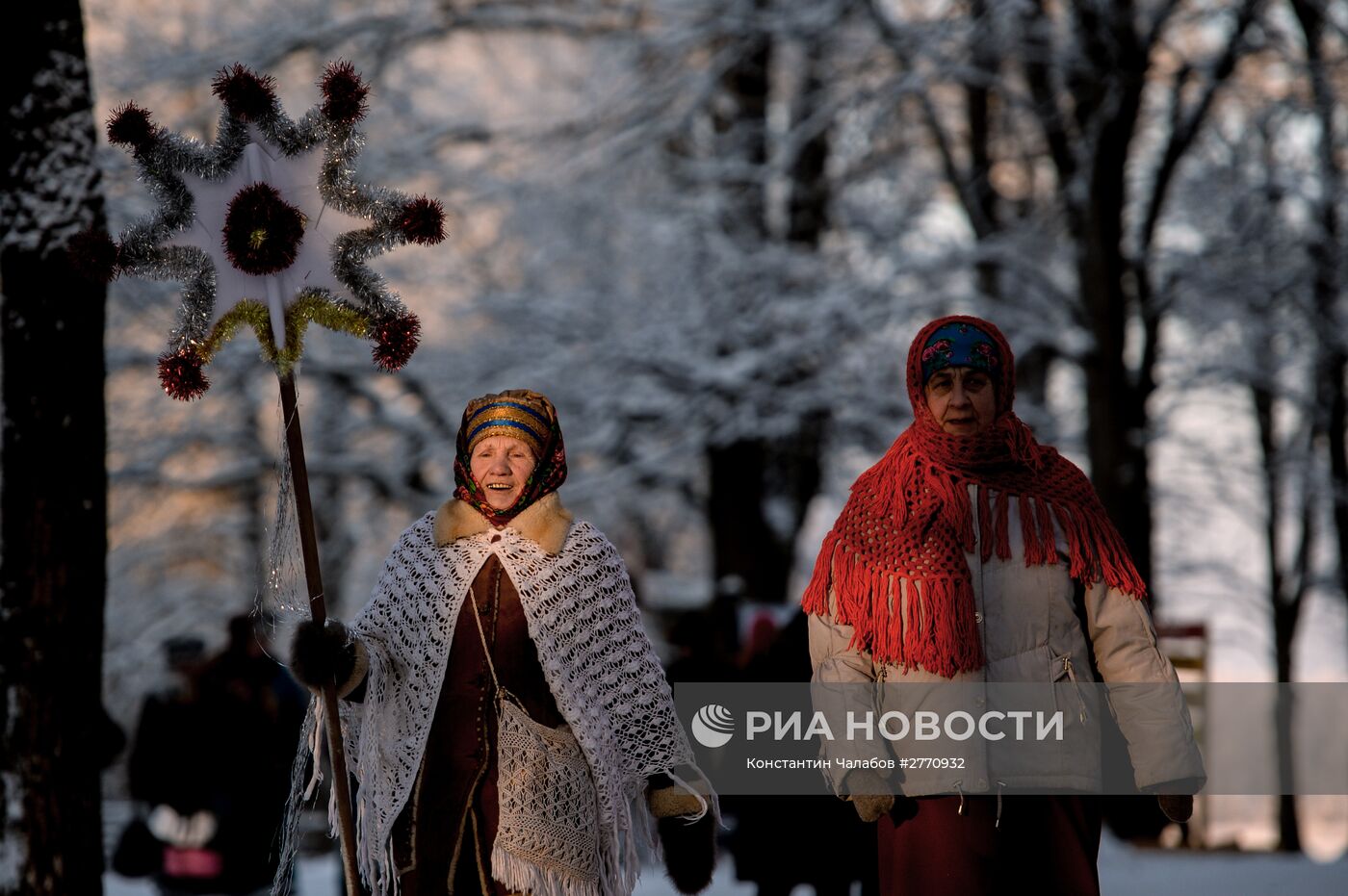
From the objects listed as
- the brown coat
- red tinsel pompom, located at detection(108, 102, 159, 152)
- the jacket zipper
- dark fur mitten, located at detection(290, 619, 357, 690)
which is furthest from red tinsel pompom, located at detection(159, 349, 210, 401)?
the jacket zipper

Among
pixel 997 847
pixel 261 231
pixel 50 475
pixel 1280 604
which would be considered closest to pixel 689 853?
pixel 997 847

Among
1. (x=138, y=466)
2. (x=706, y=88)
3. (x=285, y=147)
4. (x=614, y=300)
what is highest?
(x=706, y=88)

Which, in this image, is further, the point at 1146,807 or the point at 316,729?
the point at 1146,807

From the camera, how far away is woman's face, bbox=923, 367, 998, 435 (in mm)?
4832

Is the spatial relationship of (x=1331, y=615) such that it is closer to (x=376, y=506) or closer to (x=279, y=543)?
(x=376, y=506)

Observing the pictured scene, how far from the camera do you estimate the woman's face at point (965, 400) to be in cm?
483

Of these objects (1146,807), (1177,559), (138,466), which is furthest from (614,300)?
(1177,559)

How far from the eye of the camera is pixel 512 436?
5051mm

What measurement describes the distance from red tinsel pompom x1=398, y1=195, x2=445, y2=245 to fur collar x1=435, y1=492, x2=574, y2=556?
76 cm

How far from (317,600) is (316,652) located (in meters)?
0.14

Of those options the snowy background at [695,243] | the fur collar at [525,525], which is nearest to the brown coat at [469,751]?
the fur collar at [525,525]

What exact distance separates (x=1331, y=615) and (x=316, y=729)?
1089 inches

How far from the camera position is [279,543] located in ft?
16.2

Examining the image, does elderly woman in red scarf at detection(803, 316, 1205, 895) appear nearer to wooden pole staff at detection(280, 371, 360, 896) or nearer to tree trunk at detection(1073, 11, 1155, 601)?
wooden pole staff at detection(280, 371, 360, 896)
